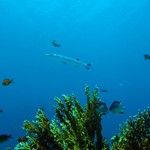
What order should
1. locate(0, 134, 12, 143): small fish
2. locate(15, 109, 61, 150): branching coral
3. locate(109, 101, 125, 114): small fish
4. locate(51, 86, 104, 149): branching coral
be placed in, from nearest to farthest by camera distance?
1. locate(51, 86, 104, 149): branching coral
2. locate(15, 109, 61, 150): branching coral
3. locate(0, 134, 12, 143): small fish
4. locate(109, 101, 125, 114): small fish

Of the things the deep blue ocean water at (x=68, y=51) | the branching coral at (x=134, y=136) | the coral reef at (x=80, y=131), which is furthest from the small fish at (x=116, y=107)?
the deep blue ocean water at (x=68, y=51)

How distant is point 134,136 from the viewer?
4.11 metres

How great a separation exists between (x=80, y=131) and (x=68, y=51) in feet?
244

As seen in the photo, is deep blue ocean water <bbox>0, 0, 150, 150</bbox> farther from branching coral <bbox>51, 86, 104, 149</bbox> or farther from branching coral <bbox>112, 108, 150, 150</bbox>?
branching coral <bbox>112, 108, 150, 150</bbox>

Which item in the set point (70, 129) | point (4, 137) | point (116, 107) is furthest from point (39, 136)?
point (116, 107)

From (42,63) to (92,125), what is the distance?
250ft

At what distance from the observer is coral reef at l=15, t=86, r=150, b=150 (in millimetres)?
3998

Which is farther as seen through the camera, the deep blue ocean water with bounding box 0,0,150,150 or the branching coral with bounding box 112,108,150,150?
the deep blue ocean water with bounding box 0,0,150,150

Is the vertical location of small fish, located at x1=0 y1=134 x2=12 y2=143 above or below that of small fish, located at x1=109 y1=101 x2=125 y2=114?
below

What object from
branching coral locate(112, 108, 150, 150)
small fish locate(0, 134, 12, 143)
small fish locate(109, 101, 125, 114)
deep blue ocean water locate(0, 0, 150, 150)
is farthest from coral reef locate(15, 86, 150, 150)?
deep blue ocean water locate(0, 0, 150, 150)

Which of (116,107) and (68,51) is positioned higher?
(68,51)

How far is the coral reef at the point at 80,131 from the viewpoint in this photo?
4.00 metres

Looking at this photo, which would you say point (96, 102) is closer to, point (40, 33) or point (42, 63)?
point (40, 33)

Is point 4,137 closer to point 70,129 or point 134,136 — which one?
point 70,129
